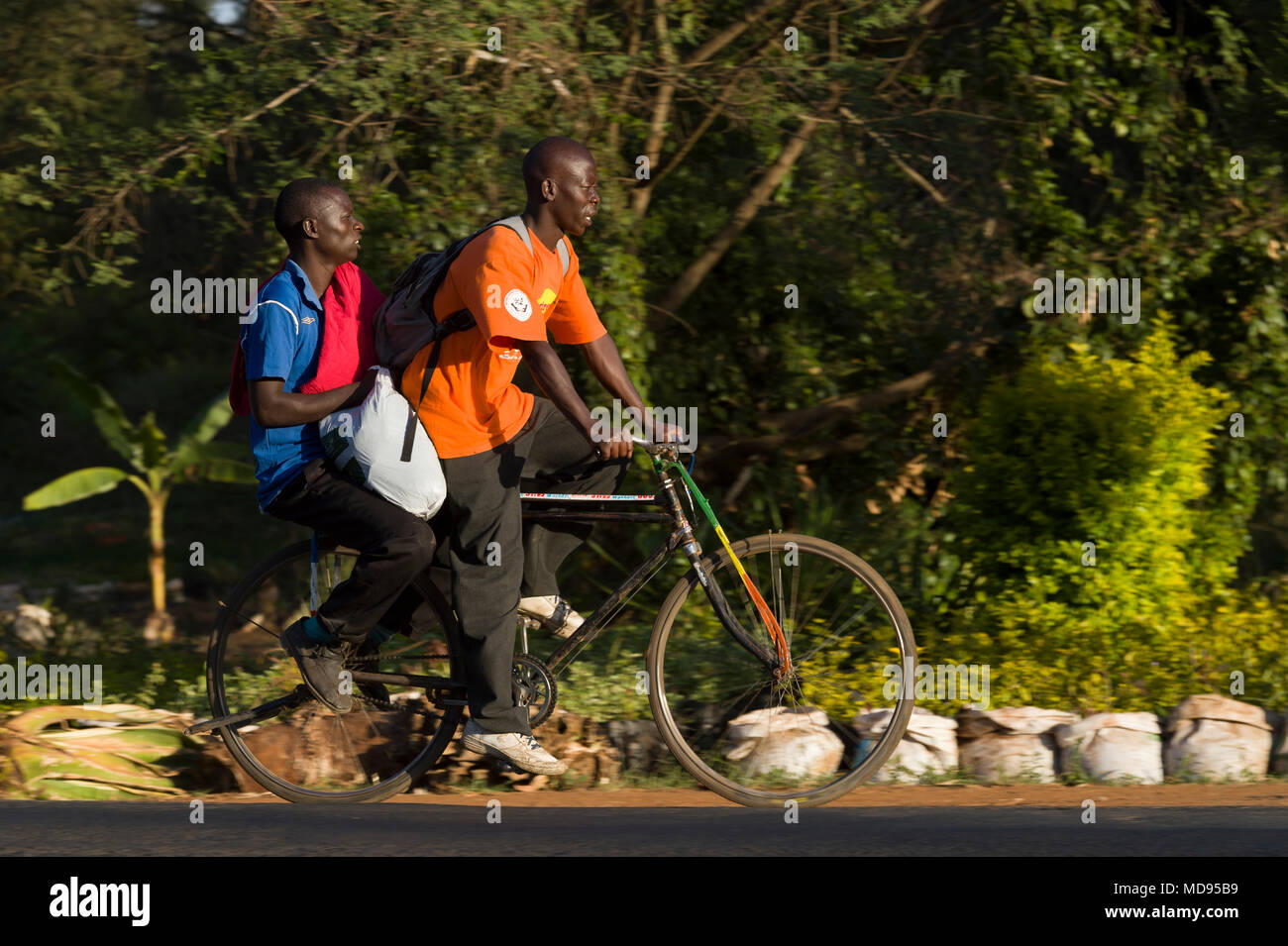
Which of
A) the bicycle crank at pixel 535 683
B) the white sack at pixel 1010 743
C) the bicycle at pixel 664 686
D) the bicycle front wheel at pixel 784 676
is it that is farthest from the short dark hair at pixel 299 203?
the white sack at pixel 1010 743

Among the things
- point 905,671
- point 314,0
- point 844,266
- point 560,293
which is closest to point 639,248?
point 844,266

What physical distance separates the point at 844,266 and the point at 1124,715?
3.32 m

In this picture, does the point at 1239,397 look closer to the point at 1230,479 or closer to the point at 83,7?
the point at 1230,479

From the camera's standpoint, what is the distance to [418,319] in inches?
190

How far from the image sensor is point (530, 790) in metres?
5.88

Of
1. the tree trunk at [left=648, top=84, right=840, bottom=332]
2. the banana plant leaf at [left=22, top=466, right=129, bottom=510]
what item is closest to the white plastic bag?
the tree trunk at [left=648, top=84, right=840, bottom=332]

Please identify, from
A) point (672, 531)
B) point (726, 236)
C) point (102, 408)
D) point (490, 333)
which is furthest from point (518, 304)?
point (102, 408)

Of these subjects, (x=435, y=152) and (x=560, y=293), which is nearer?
(x=560, y=293)

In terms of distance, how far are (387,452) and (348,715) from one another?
49.9 inches

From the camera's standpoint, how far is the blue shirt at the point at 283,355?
4750mm

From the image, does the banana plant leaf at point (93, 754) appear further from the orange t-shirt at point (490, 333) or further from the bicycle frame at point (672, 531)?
the orange t-shirt at point (490, 333)

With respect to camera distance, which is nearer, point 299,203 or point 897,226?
point 299,203

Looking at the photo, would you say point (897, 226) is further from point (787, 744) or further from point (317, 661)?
point (317, 661)

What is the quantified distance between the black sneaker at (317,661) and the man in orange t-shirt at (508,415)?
1.63 feet
